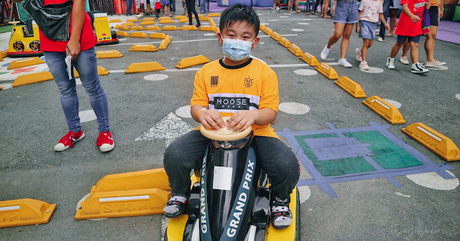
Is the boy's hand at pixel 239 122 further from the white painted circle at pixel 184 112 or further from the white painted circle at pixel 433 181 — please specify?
the white painted circle at pixel 184 112

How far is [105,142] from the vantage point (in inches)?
125

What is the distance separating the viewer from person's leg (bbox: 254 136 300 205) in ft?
5.82

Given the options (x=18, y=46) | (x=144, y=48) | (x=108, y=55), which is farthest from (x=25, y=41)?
(x=144, y=48)

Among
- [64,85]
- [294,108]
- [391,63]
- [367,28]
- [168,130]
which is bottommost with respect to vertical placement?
[168,130]

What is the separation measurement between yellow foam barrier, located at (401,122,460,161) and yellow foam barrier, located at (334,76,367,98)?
1.13m

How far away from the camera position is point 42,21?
2.61 meters

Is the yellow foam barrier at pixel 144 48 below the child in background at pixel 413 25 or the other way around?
below

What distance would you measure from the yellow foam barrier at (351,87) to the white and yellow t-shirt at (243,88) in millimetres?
2968

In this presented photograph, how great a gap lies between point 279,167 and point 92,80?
7.26ft

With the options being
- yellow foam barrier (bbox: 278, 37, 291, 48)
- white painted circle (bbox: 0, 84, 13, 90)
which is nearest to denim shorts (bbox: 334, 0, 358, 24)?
yellow foam barrier (bbox: 278, 37, 291, 48)

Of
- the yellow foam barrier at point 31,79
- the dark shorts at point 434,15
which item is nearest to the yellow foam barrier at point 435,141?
the dark shorts at point 434,15

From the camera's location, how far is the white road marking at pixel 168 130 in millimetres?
3418

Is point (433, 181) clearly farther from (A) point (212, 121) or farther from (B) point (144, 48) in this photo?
(B) point (144, 48)

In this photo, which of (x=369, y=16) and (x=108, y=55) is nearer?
(x=369, y=16)
